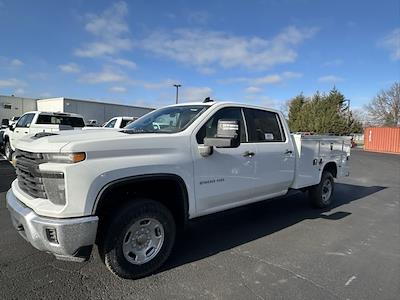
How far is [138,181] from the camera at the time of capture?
3.53 metres

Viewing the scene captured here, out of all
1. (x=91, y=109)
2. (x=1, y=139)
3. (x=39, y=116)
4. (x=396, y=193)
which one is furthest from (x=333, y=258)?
(x=91, y=109)

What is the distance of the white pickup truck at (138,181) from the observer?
3.17 m

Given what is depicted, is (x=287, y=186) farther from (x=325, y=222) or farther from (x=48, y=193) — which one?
(x=48, y=193)

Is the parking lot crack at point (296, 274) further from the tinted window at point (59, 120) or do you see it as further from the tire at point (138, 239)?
the tinted window at point (59, 120)

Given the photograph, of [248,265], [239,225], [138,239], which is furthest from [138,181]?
[239,225]

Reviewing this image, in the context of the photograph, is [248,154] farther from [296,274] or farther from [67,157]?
[67,157]

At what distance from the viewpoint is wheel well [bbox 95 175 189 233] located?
3432mm

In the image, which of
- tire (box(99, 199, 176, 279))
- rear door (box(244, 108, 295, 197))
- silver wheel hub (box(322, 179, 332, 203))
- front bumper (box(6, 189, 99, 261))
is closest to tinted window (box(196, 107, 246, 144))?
rear door (box(244, 108, 295, 197))

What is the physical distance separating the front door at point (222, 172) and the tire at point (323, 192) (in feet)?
8.33

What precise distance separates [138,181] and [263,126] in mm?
2599

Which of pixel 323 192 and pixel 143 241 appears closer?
Answer: pixel 143 241

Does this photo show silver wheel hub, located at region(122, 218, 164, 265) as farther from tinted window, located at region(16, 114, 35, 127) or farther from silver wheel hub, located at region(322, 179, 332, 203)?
tinted window, located at region(16, 114, 35, 127)

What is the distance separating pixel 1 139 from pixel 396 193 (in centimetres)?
1634

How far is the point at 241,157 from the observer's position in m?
4.70
